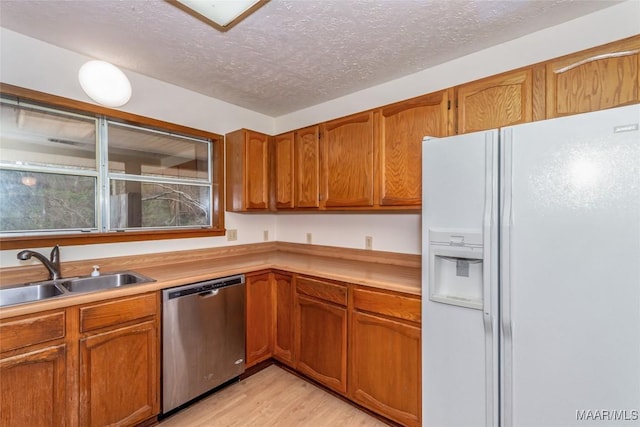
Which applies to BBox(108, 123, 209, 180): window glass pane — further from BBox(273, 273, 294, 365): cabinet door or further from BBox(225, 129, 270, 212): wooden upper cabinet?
BBox(273, 273, 294, 365): cabinet door

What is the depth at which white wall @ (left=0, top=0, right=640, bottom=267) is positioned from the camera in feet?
5.41

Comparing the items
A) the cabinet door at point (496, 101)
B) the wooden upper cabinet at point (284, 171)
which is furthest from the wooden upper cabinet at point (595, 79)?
the wooden upper cabinet at point (284, 171)

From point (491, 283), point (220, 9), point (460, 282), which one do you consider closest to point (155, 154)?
point (220, 9)

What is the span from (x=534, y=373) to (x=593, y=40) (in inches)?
70.3

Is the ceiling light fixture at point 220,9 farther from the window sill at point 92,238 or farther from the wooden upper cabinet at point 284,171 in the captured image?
the window sill at point 92,238

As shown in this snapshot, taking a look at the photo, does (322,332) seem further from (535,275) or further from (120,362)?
(535,275)

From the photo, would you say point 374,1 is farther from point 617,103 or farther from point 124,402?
point 124,402

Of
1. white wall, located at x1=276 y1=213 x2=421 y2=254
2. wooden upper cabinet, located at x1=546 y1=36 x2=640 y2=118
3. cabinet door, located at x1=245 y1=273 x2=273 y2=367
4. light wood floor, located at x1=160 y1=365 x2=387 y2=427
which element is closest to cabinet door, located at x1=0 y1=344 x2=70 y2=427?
light wood floor, located at x1=160 y1=365 x2=387 y2=427

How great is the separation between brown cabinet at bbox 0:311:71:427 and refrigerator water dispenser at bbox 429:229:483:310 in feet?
6.40

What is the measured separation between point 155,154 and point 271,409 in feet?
7.19

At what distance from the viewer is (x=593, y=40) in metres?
1.57

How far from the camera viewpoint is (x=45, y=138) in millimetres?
1880

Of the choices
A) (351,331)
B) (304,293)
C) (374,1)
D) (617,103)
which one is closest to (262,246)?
(304,293)

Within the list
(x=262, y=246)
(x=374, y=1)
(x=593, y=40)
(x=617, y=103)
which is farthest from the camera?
(x=262, y=246)
